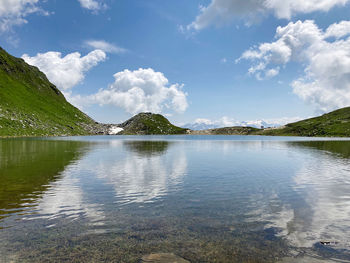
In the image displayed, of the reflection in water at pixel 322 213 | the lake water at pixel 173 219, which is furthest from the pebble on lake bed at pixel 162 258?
the reflection in water at pixel 322 213

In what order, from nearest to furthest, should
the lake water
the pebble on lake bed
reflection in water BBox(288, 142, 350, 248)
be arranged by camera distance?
the pebble on lake bed
the lake water
reflection in water BBox(288, 142, 350, 248)

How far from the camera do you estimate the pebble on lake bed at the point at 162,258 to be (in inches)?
468

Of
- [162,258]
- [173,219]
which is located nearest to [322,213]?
[173,219]

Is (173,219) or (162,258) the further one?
(173,219)

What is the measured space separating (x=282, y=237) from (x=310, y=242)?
1.52 meters

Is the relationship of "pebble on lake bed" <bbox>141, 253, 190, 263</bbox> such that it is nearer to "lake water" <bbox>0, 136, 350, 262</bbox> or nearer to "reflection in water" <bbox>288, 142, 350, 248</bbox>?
"lake water" <bbox>0, 136, 350, 262</bbox>

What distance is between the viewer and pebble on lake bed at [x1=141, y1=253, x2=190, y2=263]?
11883mm

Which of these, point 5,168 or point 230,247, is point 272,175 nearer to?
point 230,247

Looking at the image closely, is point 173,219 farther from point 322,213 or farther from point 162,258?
point 322,213

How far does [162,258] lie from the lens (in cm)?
1215

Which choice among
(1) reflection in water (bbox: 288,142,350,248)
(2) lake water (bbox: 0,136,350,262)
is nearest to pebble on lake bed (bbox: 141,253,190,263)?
(2) lake water (bbox: 0,136,350,262)

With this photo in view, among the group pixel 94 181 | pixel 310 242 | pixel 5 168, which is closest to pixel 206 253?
pixel 310 242

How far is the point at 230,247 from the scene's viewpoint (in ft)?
43.8

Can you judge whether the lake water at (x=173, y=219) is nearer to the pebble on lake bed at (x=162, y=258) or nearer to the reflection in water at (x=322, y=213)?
the reflection in water at (x=322, y=213)
